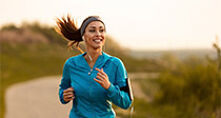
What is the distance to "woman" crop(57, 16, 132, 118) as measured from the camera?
8.95 feet

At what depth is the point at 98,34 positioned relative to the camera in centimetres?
278

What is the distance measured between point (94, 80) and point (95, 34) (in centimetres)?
40

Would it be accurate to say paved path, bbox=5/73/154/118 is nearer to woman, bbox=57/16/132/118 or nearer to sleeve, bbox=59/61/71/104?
sleeve, bbox=59/61/71/104

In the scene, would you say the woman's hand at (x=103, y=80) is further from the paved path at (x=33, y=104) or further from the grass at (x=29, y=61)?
the grass at (x=29, y=61)

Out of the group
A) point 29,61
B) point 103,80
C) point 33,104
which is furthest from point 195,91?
point 29,61

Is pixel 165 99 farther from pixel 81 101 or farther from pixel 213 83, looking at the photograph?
pixel 81 101

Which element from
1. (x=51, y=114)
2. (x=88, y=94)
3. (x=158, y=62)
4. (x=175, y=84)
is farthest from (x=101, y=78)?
(x=158, y=62)

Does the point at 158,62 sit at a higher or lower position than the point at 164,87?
lower

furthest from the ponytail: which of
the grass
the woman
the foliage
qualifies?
the grass

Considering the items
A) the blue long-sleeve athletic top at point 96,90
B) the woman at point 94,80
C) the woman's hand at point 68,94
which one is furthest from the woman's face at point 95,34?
the woman's hand at point 68,94

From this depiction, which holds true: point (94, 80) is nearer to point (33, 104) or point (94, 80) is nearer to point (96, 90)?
point (96, 90)

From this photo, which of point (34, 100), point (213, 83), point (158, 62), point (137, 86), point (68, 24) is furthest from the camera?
point (158, 62)

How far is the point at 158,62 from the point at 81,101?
38.0m

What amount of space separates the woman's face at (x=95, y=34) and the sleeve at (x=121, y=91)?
0.27 meters
